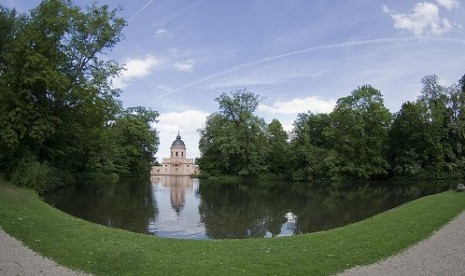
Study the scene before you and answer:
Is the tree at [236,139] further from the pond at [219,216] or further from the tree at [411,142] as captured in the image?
the pond at [219,216]

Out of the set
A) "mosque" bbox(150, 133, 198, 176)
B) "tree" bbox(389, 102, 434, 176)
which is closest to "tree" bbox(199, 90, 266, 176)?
"tree" bbox(389, 102, 434, 176)

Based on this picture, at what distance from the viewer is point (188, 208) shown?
24.5 metres

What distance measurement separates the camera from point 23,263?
885 centimetres

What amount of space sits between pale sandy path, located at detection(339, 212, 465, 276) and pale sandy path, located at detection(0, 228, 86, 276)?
646cm

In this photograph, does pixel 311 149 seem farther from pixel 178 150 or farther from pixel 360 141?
pixel 178 150

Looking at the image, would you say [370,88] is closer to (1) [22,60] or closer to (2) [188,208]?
(2) [188,208]

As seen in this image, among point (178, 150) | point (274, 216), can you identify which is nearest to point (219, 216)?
point (274, 216)

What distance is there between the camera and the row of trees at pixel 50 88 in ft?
84.2

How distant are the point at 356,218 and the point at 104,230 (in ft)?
43.4

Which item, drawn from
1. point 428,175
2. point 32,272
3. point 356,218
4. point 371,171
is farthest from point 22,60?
point 428,175

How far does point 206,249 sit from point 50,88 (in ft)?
70.7

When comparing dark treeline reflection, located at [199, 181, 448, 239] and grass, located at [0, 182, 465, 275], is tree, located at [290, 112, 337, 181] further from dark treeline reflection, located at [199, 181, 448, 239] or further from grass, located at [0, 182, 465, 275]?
grass, located at [0, 182, 465, 275]

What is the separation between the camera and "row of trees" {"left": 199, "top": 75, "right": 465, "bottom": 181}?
186 feet

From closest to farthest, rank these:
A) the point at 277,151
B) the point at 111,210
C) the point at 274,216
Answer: the point at 274,216, the point at 111,210, the point at 277,151
